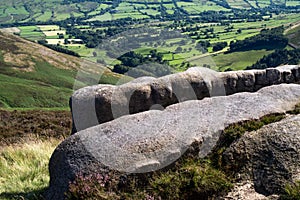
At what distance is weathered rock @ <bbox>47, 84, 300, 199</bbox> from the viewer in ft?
32.6

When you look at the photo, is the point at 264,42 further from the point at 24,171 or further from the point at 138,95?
Answer: the point at 24,171

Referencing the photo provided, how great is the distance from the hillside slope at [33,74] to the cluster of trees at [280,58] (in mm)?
59024

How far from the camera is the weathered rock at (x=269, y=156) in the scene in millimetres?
9320

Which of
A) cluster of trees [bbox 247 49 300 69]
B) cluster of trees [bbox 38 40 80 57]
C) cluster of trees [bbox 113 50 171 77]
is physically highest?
cluster of trees [bbox 113 50 171 77]

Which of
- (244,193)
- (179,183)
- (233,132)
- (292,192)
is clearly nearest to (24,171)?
(179,183)

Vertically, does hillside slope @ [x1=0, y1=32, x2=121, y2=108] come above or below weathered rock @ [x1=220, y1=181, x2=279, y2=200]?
below

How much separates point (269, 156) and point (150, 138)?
2.83m

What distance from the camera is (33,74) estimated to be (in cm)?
13050

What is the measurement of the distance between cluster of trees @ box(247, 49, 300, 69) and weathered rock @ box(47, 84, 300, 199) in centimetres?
12071

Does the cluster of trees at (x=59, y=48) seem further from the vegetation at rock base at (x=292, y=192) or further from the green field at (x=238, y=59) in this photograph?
the vegetation at rock base at (x=292, y=192)

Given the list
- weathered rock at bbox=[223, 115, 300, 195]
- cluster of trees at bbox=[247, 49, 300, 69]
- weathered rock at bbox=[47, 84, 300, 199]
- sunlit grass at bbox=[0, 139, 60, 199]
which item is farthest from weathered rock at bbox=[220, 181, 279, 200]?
cluster of trees at bbox=[247, 49, 300, 69]

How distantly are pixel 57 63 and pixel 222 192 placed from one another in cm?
13394

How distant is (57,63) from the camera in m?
139

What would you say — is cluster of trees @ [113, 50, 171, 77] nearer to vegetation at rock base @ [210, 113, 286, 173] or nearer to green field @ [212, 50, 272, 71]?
vegetation at rock base @ [210, 113, 286, 173]
